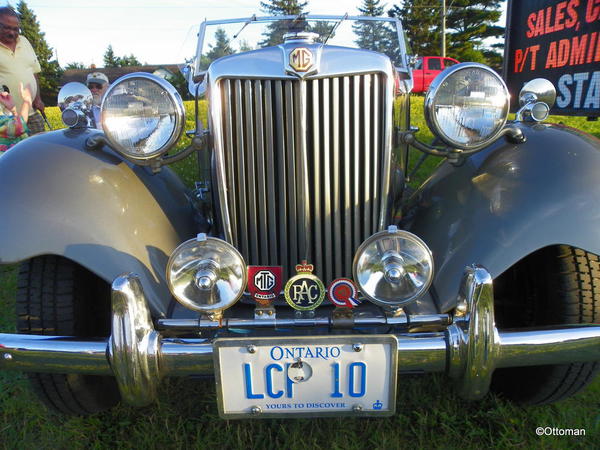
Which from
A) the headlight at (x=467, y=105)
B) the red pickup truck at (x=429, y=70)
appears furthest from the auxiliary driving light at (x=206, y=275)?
the red pickup truck at (x=429, y=70)

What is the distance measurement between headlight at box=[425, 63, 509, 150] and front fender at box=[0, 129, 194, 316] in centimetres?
112

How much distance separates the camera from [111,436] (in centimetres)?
197

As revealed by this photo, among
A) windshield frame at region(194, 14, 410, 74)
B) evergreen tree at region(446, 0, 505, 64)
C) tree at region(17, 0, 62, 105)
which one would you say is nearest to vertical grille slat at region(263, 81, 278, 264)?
windshield frame at region(194, 14, 410, 74)

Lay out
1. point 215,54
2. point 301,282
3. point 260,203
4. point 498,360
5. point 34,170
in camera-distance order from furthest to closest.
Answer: point 215,54 → point 260,203 → point 34,170 → point 301,282 → point 498,360

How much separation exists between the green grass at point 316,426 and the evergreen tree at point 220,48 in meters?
2.01

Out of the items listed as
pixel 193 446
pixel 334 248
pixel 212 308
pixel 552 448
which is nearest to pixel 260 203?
A: pixel 334 248

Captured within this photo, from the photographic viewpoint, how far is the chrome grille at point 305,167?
5.89ft

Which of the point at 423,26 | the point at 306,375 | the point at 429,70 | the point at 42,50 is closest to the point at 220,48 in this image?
the point at 306,375

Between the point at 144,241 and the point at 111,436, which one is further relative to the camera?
the point at 111,436

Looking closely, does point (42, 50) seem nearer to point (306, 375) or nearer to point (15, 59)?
point (15, 59)

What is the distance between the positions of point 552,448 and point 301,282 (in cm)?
117

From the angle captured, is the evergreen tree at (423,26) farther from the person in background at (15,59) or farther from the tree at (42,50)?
the person in background at (15,59)

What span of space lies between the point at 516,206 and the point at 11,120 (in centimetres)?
363

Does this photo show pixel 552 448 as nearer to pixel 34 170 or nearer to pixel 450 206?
pixel 450 206
